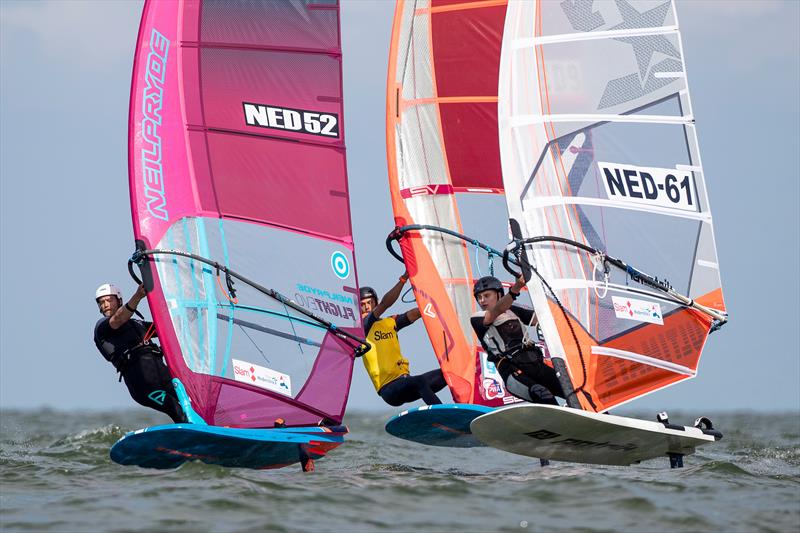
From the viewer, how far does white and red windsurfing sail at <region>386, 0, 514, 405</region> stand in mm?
11266

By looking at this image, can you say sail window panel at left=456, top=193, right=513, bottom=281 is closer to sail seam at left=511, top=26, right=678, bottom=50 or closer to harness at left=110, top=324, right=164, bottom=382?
sail seam at left=511, top=26, right=678, bottom=50

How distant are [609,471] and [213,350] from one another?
339cm

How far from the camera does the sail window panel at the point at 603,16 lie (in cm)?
981

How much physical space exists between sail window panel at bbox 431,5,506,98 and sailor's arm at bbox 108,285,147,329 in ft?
13.2

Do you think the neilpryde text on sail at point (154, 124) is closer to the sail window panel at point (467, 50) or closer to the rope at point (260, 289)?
the rope at point (260, 289)

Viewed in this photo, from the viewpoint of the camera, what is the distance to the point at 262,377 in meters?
9.84

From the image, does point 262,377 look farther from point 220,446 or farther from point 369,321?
point 369,321

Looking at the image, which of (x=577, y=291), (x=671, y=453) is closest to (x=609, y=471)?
(x=671, y=453)

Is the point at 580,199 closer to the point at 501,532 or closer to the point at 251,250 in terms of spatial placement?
the point at 251,250

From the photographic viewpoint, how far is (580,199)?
962 cm

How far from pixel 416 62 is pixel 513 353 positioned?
3646 millimetres

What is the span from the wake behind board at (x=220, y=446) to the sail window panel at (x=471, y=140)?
3287mm

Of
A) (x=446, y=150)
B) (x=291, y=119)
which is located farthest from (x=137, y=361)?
(x=446, y=150)

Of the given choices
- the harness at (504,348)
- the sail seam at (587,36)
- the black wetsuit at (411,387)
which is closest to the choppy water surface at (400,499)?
the harness at (504,348)
